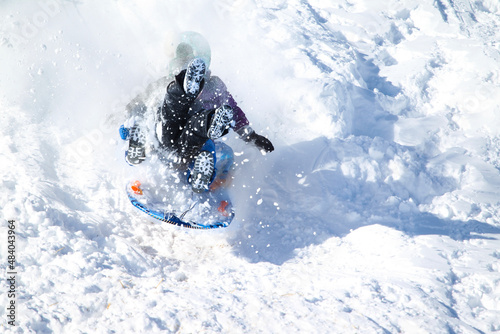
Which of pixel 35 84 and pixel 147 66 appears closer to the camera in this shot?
pixel 35 84

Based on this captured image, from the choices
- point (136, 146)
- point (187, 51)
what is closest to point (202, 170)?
point (136, 146)

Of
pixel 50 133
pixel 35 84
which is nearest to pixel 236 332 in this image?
pixel 50 133

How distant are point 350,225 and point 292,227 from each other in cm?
68

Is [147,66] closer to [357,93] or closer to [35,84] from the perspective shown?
[35,84]

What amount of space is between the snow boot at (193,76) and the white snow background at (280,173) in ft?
3.86

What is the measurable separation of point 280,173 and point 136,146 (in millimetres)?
1891

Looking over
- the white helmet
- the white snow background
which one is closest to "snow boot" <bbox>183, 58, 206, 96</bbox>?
the white helmet

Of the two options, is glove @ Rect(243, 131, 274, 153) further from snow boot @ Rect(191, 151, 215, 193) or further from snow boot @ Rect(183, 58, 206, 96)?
snow boot @ Rect(183, 58, 206, 96)

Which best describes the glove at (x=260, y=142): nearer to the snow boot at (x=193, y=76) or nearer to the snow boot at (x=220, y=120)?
the snow boot at (x=220, y=120)

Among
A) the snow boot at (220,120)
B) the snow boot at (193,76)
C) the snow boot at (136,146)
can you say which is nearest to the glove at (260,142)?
the snow boot at (220,120)

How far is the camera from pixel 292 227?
3.71 meters

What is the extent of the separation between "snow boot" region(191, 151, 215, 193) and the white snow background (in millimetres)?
499

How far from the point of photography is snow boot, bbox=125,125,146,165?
3.29m

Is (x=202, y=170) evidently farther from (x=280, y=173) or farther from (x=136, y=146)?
(x=280, y=173)
